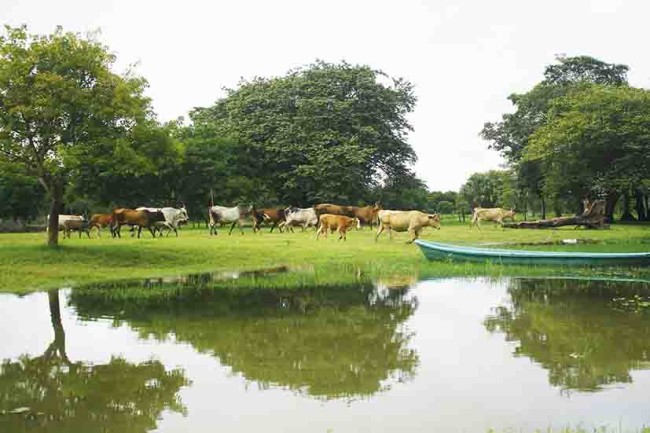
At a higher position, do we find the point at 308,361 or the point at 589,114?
the point at 589,114

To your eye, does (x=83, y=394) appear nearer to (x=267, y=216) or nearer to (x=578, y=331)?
(x=578, y=331)

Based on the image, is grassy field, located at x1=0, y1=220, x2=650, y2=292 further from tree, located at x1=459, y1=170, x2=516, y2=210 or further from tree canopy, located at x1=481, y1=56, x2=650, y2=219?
tree, located at x1=459, y1=170, x2=516, y2=210

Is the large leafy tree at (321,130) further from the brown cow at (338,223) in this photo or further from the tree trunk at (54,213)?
the tree trunk at (54,213)

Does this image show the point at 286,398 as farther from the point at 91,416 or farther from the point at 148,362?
the point at 148,362

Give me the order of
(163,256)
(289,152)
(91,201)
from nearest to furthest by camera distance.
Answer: (163,256) → (289,152) → (91,201)

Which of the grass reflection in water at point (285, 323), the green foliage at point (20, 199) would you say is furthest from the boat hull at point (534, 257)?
the green foliage at point (20, 199)

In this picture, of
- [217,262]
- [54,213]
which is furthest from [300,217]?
[54,213]

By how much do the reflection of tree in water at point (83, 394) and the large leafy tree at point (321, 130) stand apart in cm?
3329

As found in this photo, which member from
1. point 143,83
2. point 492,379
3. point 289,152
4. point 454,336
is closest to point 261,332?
point 454,336

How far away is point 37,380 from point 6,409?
108 cm

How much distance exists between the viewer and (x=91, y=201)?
50.9 m

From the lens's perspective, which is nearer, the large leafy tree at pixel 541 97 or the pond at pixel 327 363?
the pond at pixel 327 363

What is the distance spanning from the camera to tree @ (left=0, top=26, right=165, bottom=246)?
18.6 metres

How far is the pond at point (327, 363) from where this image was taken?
595 cm
